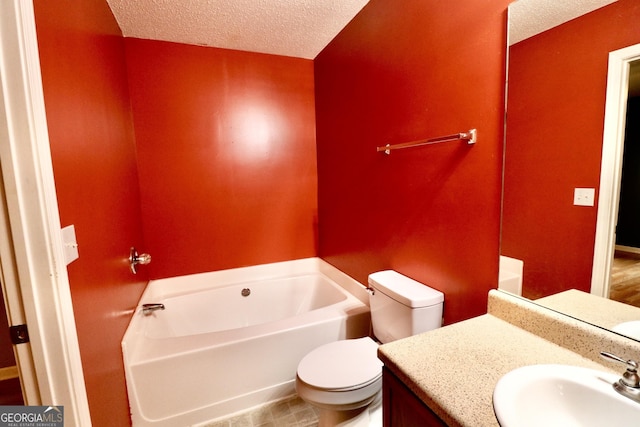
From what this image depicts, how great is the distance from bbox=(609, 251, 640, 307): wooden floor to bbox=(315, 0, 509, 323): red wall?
0.33 metres

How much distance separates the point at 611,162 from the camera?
77 centimetres

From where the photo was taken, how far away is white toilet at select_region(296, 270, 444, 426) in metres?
1.23

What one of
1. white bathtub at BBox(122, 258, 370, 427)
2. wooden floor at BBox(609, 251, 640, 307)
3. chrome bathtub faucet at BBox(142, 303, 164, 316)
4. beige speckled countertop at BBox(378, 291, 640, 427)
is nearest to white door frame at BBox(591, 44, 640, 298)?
wooden floor at BBox(609, 251, 640, 307)

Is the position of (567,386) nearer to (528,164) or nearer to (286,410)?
(528,164)

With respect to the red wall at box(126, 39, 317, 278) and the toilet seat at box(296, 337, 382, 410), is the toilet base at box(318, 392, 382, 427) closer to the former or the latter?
the toilet seat at box(296, 337, 382, 410)

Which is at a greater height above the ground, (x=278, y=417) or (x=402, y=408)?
(x=402, y=408)

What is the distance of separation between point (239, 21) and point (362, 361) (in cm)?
227

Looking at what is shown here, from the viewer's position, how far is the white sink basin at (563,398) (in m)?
0.64

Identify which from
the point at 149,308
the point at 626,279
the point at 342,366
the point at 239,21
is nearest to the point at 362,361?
the point at 342,366

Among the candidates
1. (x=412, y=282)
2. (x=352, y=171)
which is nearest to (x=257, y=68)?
(x=352, y=171)

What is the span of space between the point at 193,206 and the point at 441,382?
7.20 ft

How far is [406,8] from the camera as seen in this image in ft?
4.75

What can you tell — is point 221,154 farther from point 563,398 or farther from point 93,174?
point 563,398

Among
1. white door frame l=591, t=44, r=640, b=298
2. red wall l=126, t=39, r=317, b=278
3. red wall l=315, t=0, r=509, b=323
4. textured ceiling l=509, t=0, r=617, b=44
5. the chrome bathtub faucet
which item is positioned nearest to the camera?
white door frame l=591, t=44, r=640, b=298
